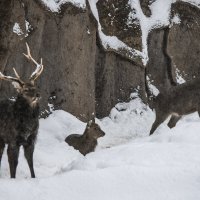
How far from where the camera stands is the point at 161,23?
597 inches

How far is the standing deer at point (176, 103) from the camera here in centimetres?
1216

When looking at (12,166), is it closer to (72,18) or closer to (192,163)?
(192,163)

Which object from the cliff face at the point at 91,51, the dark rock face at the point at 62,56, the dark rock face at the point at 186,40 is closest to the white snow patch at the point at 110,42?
the cliff face at the point at 91,51

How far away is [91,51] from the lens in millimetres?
13109

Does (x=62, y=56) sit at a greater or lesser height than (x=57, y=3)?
lesser

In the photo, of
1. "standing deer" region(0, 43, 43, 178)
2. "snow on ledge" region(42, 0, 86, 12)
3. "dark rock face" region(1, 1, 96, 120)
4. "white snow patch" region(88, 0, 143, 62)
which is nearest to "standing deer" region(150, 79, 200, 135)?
"dark rock face" region(1, 1, 96, 120)

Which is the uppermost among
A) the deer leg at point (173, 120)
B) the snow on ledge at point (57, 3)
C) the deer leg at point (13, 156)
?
the snow on ledge at point (57, 3)

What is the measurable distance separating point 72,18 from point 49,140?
326 centimetres

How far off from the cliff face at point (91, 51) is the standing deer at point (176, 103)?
5.91 feet

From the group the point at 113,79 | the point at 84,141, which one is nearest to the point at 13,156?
the point at 84,141

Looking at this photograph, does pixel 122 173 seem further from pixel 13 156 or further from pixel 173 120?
pixel 173 120

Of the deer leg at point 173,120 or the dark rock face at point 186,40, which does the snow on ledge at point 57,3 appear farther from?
the dark rock face at point 186,40

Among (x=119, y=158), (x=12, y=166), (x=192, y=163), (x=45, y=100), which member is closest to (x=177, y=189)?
(x=192, y=163)

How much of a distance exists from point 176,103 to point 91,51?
2.60 metres
